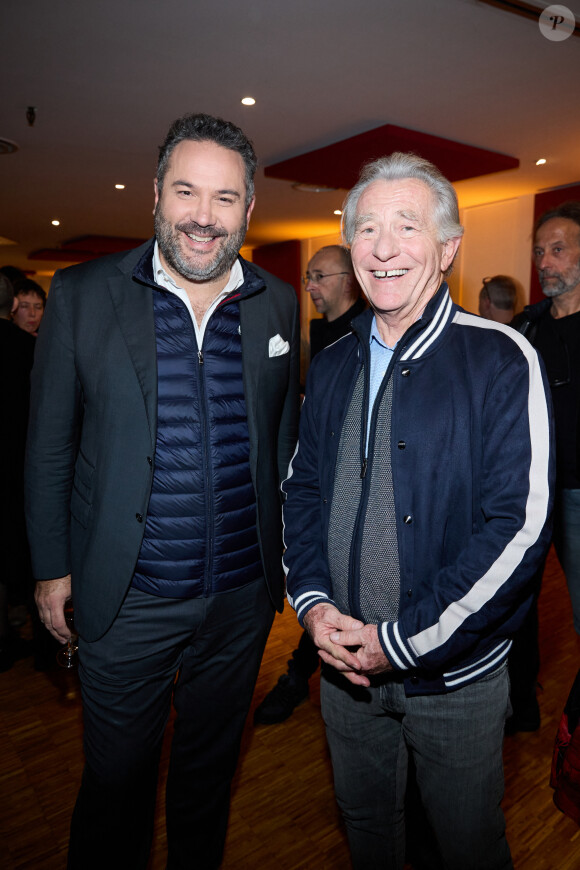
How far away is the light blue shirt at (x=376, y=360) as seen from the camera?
4.37 feet

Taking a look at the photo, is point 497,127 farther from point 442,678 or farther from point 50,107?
point 442,678

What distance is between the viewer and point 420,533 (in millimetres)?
1182

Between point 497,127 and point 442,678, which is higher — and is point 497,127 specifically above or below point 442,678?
above

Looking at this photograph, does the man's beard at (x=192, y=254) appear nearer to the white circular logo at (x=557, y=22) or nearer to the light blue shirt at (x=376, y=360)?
the light blue shirt at (x=376, y=360)

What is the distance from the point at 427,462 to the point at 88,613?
36.0 inches

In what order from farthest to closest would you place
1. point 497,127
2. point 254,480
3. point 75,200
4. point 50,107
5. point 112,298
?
point 75,200
point 497,127
point 50,107
point 254,480
point 112,298

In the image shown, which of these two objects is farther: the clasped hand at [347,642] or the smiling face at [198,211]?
the smiling face at [198,211]

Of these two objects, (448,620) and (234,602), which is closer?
(448,620)

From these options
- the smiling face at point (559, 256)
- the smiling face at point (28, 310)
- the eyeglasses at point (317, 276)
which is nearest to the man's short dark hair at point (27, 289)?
the smiling face at point (28, 310)

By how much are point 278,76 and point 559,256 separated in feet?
10.9

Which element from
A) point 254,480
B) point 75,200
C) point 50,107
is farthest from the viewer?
point 75,200

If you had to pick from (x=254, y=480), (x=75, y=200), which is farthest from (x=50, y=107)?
(x=254, y=480)

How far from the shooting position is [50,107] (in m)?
5.31

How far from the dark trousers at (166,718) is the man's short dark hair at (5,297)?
193cm
